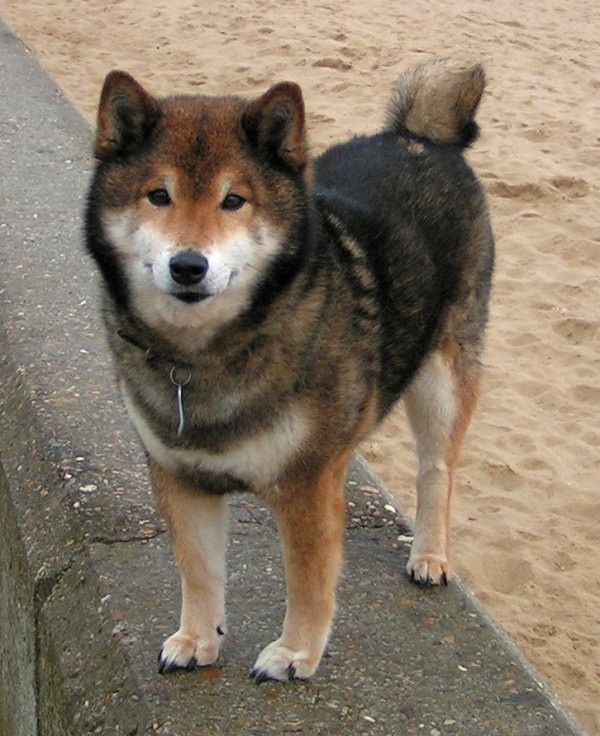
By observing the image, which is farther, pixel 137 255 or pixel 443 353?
pixel 443 353

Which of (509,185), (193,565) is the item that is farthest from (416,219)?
(509,185)

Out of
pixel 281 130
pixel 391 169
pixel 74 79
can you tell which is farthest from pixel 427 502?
pixel 74 79

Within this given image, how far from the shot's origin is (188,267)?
2.50m

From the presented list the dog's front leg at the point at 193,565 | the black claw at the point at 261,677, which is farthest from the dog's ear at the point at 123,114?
the black claw at the point at 261,677

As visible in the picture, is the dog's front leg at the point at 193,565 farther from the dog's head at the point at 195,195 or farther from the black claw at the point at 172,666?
the dog's head at the point at 195,195

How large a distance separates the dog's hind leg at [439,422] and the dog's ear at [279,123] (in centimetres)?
99

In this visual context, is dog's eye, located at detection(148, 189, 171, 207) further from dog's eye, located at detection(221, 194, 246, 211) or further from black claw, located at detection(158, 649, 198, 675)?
black claw, located at detection(158, 649, 198, 675)

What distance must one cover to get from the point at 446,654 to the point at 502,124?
6.02 meters

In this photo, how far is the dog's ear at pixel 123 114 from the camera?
2703mm

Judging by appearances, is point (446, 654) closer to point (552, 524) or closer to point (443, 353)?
point (443, 353)

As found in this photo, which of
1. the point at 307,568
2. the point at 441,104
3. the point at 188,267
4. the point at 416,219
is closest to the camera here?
the point at 188,267

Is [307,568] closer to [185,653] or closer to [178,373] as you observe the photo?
[185,653]

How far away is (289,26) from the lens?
10641 millimetres

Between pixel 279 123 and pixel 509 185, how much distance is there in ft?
16.0
